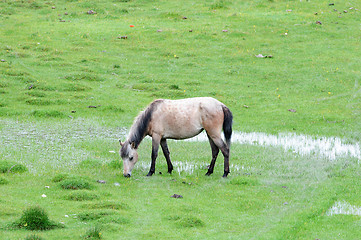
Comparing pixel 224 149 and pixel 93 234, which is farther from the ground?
pixel 93 234

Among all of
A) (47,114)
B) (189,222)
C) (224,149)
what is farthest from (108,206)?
(47,114)

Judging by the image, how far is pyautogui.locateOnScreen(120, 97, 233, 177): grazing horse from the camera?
15.6 metres

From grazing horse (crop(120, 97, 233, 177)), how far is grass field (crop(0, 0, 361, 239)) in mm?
962

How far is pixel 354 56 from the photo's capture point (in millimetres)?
31562

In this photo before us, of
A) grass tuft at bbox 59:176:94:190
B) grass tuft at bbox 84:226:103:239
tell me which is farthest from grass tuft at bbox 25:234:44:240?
grass tuft at bbox 59:176:94:190

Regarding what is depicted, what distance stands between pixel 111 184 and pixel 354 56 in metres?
22.1

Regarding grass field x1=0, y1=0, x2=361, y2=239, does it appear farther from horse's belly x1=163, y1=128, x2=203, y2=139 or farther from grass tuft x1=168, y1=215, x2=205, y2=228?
horse's belly x1=163, y1=128, x2=203, y2=139

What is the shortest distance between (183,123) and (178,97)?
927 cm

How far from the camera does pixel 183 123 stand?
15711 mm

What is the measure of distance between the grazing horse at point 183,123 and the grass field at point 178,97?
0.96 metres

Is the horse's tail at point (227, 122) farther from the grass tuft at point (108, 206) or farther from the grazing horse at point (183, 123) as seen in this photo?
the grass tuft at point (108, 206)

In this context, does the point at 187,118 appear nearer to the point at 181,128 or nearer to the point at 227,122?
the point at 181,128

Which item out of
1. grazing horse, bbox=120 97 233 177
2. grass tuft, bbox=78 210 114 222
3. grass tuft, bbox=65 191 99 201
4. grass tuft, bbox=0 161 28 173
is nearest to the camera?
grass tuft, bbox=78 210 114 222

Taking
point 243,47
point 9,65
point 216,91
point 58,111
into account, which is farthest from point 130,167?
point 243,47
